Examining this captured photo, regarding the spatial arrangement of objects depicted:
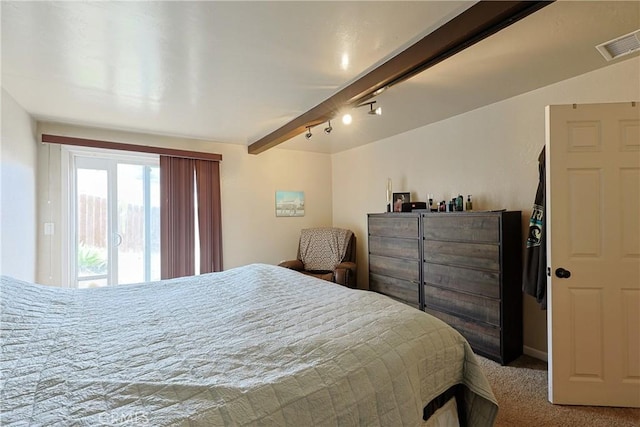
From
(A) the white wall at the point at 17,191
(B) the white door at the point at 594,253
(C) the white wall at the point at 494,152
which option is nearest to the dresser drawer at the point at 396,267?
(C) the white wall at the point at 494,152

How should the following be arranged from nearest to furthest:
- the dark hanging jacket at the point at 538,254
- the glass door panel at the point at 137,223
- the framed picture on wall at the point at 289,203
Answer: the dark hanging jacket at the point at 538,254 → the glass door panel at the point at 137,223 → the framed picture on wall at the point at 289,203

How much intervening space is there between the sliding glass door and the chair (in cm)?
186

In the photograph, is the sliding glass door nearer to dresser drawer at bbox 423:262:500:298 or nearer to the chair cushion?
the chair cushion

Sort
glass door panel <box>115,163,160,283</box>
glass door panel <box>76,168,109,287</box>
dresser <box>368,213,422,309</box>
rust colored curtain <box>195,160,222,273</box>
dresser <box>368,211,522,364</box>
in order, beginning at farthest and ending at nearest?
1. rust colored curtain <box>195,160,222,273</box>
2. glass door panel <box>115,163,160,283</box>
3. glass door panel <box>76,168,109,287</box>
4. dresser <box>368,213,422,309</box>
5. dresser <box>368,211,522,364</box>

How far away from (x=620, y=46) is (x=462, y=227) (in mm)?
1659

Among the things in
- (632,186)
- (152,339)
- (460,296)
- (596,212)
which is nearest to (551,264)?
(596,212)

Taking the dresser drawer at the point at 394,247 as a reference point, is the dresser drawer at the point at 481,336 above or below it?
below

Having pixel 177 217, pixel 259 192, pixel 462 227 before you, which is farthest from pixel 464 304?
pixel 177 217

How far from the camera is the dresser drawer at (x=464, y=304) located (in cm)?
263

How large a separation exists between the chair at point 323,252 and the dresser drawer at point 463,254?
1.34 m

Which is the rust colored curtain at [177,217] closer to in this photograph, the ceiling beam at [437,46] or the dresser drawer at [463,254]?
the ceiling beam at [437,46]

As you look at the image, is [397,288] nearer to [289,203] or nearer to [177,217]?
[289,203]

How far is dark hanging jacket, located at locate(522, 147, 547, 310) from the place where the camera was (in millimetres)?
2316

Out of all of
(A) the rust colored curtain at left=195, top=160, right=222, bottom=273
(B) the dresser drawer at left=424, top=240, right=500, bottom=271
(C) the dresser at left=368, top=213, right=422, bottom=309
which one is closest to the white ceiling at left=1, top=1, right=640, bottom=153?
(A) the rust colored curtain at left=195, top=160, right=222, bottom=273
